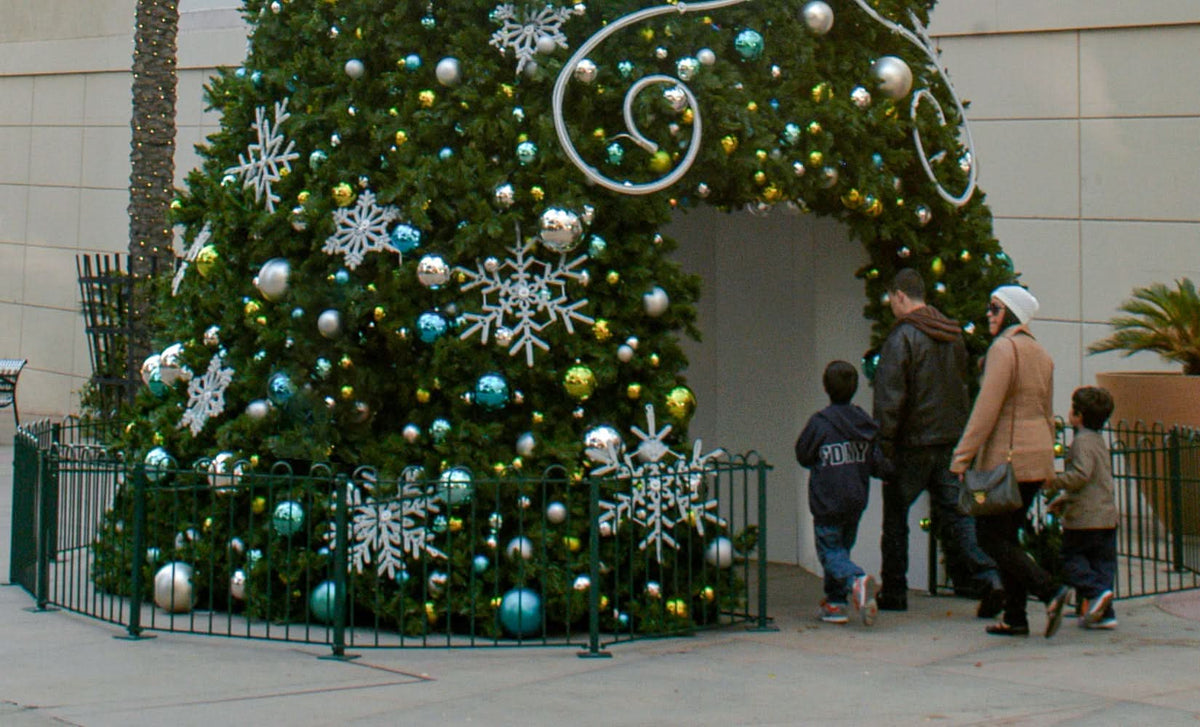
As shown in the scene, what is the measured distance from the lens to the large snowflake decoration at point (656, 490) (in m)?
7.77

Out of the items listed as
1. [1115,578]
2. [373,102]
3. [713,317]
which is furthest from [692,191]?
[1115,578]

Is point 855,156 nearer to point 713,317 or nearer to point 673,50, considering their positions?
point 673,50

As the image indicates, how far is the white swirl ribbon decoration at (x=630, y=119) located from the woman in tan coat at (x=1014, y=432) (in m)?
1.79

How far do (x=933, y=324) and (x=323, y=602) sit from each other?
367 centimetres

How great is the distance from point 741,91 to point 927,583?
345 centimetres

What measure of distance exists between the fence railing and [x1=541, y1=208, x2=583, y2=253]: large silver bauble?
1221 millimetres

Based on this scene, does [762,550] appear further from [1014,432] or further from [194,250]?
[194,250]

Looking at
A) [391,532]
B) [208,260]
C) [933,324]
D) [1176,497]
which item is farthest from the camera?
[1176,497]

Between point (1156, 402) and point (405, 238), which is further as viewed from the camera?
point (1156, 402)

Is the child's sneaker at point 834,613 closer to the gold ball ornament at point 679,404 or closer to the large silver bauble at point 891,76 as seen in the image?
the gold ball ornament at point 679,404

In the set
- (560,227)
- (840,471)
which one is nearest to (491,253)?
(560,227)

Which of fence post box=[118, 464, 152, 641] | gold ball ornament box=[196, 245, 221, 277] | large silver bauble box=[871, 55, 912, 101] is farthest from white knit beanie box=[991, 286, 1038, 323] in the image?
fence post box=[118, 464, 152, 641]

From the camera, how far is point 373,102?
8234 millimetres

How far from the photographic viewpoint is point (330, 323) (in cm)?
804
